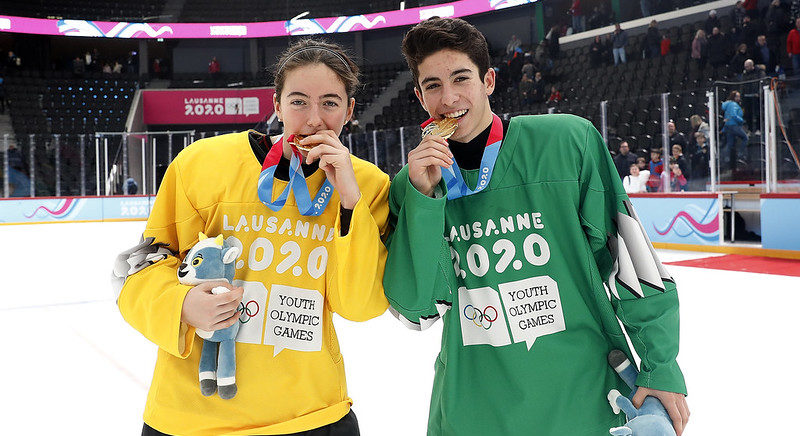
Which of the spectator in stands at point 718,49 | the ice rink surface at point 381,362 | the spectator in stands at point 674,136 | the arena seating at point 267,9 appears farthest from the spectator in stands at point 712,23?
the arena seating at point 267,9

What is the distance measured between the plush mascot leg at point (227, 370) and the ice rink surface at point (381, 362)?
0.62 m

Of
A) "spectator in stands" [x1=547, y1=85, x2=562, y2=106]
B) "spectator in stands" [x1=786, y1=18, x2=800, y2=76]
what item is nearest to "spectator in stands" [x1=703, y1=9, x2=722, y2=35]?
"spectator in stands" [x1=786, y1=18, x2=800, y2=76]

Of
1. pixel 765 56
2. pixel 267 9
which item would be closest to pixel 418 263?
pixel 765 56

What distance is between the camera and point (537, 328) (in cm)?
133

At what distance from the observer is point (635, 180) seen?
861 cm

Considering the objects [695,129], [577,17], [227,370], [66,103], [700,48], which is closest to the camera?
[227,370]

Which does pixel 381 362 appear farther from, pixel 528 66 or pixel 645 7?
pixel 645 7

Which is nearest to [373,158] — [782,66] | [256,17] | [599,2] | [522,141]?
[782,66]

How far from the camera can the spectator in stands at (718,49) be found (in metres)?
11.7

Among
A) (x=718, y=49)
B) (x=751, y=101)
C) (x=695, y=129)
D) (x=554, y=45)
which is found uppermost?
(x=554, y=45)

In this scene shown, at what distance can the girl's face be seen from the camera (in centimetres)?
140

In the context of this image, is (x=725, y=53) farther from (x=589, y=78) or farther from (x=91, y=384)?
(x=91, y=384)

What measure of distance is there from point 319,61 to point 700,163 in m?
7.38

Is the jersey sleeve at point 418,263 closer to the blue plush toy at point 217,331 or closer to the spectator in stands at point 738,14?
the blue plush toy at point 217,331
